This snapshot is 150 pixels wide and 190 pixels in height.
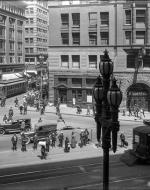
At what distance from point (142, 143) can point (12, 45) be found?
7055 centimetres

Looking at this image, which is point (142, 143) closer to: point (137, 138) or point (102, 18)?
point (137, 138)

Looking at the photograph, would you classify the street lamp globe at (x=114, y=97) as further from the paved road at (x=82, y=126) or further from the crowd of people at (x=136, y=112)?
the crowd of people at (x=136, y=112)

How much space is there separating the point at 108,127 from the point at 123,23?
151 feet

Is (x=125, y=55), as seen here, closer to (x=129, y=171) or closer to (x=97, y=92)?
(x=129, y=171)

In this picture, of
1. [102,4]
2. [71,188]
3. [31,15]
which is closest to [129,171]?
[71,188]

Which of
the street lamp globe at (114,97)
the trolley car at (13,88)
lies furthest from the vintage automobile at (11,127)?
Answer: the trolley car at (13,88)

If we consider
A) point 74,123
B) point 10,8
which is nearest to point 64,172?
point 74,123

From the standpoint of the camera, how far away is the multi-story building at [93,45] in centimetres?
5562

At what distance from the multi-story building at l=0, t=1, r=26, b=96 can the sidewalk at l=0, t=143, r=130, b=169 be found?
4274 centimetres

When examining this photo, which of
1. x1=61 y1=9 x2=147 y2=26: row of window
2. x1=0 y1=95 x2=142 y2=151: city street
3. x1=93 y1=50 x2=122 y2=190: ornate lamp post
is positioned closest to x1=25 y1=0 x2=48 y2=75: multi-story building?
x1=61 y1=9 x2=147 y2=26: row of window

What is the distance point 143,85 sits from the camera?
56.4m

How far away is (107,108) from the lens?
1256 centimetres

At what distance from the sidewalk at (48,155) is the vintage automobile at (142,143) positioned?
145 inches

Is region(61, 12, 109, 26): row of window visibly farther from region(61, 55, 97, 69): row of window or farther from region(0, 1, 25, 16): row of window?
region(0, 1, 25, 16): row of window
